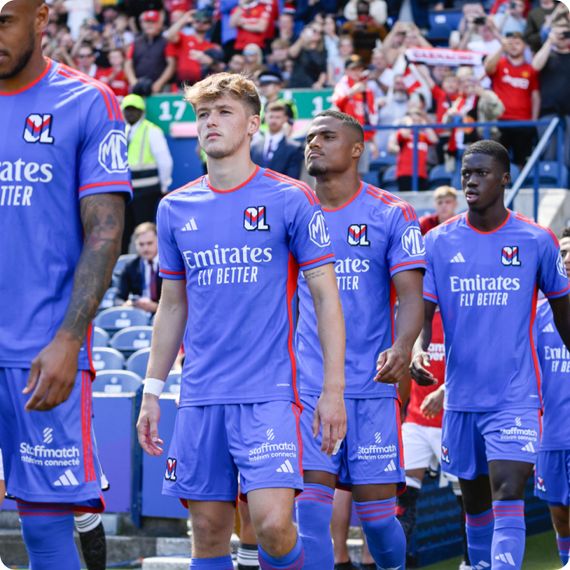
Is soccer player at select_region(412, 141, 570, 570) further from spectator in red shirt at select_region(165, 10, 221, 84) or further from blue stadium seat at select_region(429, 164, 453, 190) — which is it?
spectator in red shirt at select_region(165, 10, 221, 84)

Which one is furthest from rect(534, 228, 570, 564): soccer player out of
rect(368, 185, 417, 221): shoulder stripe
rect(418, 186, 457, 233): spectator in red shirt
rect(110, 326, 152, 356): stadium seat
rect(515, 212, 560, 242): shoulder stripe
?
rect(110, 326, 152, 356): stadium seat

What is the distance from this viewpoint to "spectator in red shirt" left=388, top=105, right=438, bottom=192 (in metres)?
14.7

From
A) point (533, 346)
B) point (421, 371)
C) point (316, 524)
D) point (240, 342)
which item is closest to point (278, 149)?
point (533, 346)

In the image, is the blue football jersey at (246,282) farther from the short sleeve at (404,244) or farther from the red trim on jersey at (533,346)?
the red trim on jersey at (533,346)

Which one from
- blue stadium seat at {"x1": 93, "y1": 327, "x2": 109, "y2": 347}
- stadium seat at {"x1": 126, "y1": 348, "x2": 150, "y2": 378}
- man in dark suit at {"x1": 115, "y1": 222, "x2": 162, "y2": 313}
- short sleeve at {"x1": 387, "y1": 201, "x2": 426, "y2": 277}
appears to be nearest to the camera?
short sleeve at {"x1": 387, "y1": 201, "x2": 426, "y2": 277}

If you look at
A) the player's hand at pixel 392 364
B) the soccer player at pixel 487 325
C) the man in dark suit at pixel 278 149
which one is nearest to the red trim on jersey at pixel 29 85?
the player's hand at pixel 392 364

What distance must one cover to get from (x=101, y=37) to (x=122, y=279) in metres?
7.26

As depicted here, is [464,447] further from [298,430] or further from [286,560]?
[286,560]

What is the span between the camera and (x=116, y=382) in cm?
1073

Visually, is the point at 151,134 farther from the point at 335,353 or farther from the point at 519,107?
the point at 335,353

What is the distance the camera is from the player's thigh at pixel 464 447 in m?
7.52

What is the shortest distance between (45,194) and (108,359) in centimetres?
701

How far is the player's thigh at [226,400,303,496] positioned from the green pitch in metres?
4.29

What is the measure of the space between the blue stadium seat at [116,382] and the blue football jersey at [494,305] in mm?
3601
